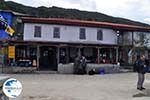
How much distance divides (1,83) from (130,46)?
38778 mm

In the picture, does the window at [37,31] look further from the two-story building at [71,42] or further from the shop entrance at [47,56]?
the shop entrance at [47,56]

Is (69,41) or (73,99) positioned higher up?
(69,41)

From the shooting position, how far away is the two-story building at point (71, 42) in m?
44.5

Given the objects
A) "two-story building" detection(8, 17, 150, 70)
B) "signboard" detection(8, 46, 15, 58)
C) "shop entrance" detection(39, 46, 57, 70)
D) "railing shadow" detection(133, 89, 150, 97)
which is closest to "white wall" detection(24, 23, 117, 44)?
"two-story building" detection(8, 17, 150, 70)

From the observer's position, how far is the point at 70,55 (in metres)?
47.6

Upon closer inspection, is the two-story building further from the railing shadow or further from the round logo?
the round logo

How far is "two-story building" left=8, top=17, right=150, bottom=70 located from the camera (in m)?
44.5

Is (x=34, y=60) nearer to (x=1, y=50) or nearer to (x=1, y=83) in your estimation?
(x=1, y=50)

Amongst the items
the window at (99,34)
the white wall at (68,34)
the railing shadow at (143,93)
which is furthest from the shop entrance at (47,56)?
the railing shadow at (143,93)

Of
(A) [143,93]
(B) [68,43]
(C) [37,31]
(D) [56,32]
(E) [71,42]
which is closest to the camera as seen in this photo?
(A) [143,93]

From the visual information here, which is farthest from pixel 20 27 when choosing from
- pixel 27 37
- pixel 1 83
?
pixel 1 83

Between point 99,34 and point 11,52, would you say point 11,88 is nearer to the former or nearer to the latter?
point 11,52

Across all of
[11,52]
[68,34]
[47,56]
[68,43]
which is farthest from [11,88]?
[47,56]

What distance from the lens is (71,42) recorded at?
4469 centimetres
